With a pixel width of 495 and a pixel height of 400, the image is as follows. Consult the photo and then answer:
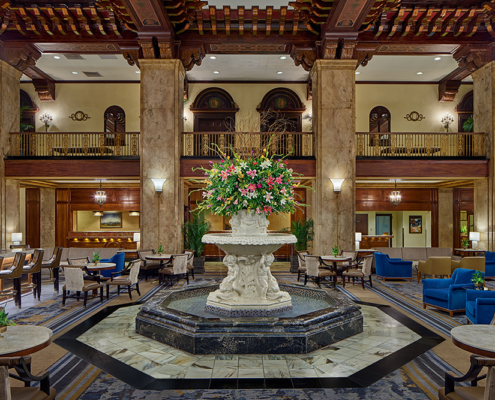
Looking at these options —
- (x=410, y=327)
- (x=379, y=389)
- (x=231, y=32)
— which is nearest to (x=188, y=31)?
(x=231, y=32)

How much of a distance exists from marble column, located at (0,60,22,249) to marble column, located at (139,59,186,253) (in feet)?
13.6

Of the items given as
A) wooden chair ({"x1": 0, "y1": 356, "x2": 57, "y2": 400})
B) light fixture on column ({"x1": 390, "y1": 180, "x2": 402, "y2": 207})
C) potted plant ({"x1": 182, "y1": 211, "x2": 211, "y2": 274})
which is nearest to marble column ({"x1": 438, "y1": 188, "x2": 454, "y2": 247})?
light fixture on column ({"x1": 390, "y1": 180, "x2": 402, "y2": 207})

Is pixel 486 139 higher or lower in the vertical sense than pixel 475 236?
higher

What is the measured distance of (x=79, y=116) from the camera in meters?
13.3

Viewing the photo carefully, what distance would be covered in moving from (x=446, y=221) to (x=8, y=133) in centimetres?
1617

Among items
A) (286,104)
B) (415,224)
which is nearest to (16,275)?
(286,104)

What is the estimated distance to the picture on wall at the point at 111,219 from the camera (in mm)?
14703

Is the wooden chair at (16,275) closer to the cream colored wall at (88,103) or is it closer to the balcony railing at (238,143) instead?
the balcony railing at (238,143)

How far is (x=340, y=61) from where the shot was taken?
9.88m

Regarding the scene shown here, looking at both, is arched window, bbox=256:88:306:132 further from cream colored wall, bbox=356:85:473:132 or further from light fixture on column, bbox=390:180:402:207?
light fixture on column, bbox=390:180:402:207

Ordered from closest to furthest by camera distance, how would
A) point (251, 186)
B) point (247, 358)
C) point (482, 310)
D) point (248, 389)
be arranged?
1. point (248, 389)
2. point (247, 358)
3. point (251, 186)
4. point (482, 310)

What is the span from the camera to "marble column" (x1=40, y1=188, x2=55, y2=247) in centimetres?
1380

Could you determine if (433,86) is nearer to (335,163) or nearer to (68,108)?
(335,163)

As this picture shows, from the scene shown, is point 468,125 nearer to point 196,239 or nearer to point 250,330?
point 196,239
